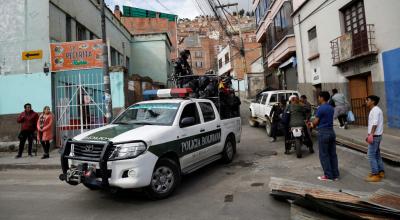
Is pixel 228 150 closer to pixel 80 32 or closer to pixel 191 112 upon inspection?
pixel 191 112

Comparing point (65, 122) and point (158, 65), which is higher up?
point (158, 65)

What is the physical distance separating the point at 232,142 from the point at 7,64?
8889mm

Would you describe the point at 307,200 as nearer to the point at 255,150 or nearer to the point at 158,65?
the point at 255,150

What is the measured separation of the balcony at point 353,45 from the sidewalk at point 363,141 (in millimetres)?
2971

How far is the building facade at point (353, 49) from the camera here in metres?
11.0

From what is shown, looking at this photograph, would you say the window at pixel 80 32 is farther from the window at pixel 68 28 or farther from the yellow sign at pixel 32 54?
the yellow sign at pixel 32 54

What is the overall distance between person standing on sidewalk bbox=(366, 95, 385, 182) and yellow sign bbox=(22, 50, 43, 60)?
10670 mm

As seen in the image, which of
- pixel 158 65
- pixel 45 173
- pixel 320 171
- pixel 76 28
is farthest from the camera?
pixel 158 65

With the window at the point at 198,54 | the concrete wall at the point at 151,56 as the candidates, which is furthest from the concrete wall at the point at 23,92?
the window at the point at 198,54

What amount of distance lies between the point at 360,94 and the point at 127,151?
451 inches

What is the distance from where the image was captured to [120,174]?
492 cm

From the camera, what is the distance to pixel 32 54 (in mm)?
11297

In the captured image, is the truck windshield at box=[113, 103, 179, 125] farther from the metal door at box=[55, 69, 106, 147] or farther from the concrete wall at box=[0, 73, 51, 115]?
the concrete wall at box=[0, 73, 51, 115]

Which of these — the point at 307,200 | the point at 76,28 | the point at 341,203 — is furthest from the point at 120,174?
the point at 76,28
